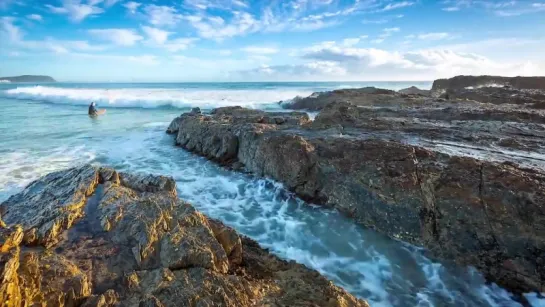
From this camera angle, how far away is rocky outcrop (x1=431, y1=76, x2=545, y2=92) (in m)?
31.3

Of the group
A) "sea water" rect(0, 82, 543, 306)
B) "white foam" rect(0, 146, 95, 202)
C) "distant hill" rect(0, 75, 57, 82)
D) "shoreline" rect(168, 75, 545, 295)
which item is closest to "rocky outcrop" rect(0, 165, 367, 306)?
"sea water" rect(0, 82, 543, 306)

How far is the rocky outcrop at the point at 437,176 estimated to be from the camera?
4469mm

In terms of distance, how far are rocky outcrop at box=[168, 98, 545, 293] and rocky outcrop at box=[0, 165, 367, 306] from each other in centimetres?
249

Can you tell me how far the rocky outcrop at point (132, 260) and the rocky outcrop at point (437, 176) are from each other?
2.49 metres

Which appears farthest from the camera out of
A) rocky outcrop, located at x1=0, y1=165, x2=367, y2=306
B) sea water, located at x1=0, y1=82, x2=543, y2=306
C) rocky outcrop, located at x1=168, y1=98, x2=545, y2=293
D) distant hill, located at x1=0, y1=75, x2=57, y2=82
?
distant hill, located at x1=0, y1=75, x2=57, y2=82

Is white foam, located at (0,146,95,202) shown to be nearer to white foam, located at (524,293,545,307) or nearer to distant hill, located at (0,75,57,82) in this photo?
white foam, located at (524,293,545,307)

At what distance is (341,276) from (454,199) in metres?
2.23

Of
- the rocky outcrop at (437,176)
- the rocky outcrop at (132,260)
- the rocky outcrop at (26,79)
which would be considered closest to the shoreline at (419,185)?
the rocky outcrop at (437,176)

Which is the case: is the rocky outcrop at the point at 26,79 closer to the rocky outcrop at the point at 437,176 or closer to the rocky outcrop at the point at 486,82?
the rocky outcrop at the point at 486,82

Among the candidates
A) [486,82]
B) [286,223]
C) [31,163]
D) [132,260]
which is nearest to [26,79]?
[31,163]

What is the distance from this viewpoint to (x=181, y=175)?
888 cm

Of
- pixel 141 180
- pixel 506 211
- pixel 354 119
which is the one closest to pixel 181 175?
pixel 141 180

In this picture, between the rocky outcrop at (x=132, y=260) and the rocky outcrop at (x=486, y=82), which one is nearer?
the rocky outcrop at (x=132, y=260)

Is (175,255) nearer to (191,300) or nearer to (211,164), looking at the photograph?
(191,300)
